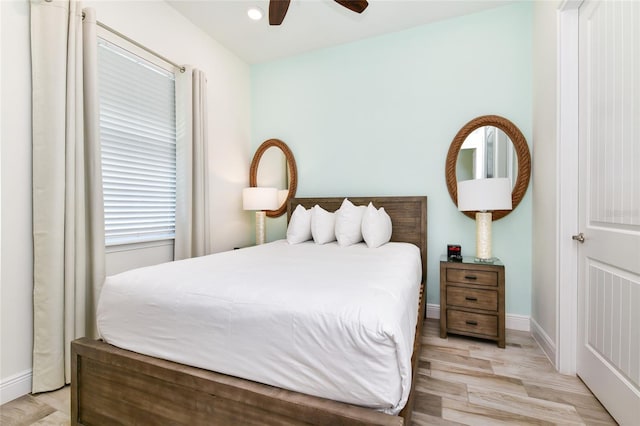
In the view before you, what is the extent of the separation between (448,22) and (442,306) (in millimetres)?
2647

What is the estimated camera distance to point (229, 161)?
3.47 metres

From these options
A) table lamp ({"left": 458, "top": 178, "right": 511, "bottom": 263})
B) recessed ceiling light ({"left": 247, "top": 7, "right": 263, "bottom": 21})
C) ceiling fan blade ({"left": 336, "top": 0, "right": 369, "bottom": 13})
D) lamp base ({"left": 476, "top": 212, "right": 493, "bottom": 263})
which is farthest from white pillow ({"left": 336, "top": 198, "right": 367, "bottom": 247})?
recessed ceiling light ({"left": 247, "top": 7, "right": 263, "bottom": 21})

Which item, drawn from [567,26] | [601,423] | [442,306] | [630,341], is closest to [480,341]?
[442,306]

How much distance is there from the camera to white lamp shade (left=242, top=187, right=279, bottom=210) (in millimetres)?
3357

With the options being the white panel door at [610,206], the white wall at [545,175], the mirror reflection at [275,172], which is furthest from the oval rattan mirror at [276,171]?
the white panel door at [610,206]

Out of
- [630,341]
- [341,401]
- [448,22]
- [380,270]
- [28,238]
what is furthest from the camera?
[448,22]

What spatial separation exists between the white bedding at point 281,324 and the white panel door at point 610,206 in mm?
983

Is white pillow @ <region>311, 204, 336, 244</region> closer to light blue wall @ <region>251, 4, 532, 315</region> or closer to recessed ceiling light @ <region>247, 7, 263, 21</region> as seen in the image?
light blue wall @ <region>251, 4, 532, 315</region>

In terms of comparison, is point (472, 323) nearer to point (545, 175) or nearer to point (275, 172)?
point (545, 175)

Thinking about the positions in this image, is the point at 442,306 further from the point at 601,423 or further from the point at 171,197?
the point at 171,197

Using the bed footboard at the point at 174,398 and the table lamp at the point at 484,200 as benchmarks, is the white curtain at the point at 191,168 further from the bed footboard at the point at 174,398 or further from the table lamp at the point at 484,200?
the table lamp at the point at 484,200

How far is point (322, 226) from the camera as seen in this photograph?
2857 millimetres

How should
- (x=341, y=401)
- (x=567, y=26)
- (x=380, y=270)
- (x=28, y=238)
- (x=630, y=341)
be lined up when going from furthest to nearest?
(x=567, y=26), (x=28, y=238), (x=380, y=270), (x=630, y=341), (x=341, y=401)

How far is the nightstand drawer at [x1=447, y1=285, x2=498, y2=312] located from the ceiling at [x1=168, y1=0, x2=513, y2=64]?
8.22ft
